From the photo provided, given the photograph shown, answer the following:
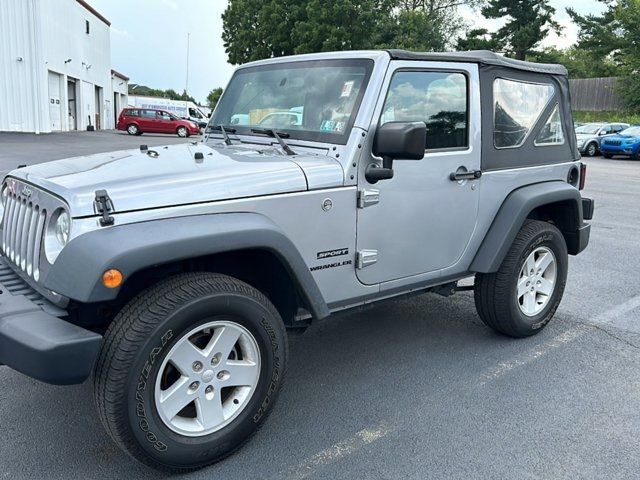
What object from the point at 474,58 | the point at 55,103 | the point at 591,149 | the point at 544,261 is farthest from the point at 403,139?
the point at 55,103

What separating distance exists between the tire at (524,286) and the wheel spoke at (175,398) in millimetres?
2329

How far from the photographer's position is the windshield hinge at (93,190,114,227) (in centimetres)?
240

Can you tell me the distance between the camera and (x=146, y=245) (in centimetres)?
237

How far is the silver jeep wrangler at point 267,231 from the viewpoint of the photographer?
7.93 feet

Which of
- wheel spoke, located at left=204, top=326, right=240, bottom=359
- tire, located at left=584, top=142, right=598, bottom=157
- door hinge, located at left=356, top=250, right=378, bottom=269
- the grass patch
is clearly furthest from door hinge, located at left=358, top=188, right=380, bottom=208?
the grass patch

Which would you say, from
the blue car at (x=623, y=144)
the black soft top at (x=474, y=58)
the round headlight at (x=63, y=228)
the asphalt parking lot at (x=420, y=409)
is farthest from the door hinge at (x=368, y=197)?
the blue car at (x=623, y=144)

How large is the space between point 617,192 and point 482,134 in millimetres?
10700

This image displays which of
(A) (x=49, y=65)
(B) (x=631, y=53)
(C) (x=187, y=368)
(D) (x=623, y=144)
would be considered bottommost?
(C) (x=187, y=368)

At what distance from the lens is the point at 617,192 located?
13.0 metres

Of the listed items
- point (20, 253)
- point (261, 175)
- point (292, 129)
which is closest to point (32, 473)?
point (20, 253)

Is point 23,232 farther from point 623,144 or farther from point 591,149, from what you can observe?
point 591,149

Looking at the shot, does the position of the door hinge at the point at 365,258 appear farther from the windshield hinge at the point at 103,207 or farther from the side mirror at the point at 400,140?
the windshield hinge at the point at 103,207

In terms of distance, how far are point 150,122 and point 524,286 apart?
32.6 m

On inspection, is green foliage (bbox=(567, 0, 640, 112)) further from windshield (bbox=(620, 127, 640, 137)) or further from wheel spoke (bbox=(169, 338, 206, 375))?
wheel spoke (bbox=(169, 338, 206, 375))
